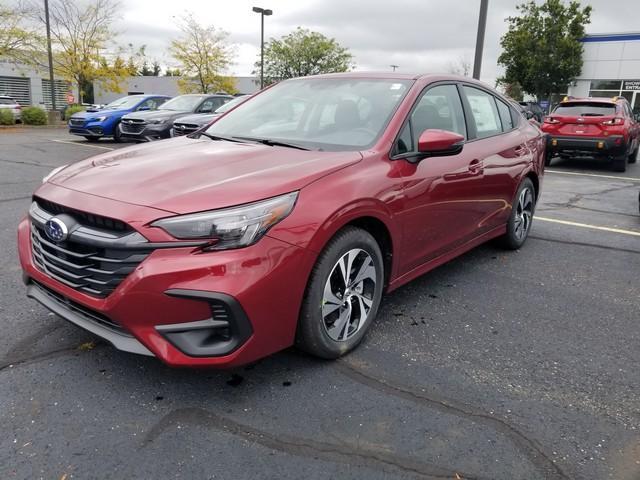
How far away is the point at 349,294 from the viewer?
3.03 meters

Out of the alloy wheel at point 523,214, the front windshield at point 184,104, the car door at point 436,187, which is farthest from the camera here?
the front windshield at point 184,104

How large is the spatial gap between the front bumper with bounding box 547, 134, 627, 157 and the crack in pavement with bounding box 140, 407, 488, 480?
11263 mm

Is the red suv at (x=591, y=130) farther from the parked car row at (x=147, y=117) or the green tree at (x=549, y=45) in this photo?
the green tree at (x=549, y=45)

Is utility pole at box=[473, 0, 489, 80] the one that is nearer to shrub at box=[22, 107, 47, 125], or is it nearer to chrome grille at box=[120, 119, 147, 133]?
chrome grille at box=[120, 119, 147, 133]

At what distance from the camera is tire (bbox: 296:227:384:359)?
274cm

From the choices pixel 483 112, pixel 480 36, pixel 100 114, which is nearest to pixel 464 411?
pixel 483 112

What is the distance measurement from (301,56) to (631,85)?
22.1m

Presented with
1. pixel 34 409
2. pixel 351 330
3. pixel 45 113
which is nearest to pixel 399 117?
pixel 351 330

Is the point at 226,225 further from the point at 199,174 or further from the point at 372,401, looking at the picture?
the point at 372,401

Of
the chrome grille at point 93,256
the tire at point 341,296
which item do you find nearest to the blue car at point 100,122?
the chrome grille at point 93,256

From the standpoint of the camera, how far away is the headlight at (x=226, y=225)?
2354 millimetres

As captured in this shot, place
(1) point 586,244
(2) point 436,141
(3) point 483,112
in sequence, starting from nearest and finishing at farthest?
(2) point 436,141, (3) point 483,112, (1) point 586,244

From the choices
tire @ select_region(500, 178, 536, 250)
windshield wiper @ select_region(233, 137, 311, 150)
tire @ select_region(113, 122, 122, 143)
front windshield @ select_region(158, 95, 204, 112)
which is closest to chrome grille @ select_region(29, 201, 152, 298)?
windshield wiper @ select_region(233, 137, 311, 150)

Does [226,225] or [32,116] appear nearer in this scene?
[226,225]
